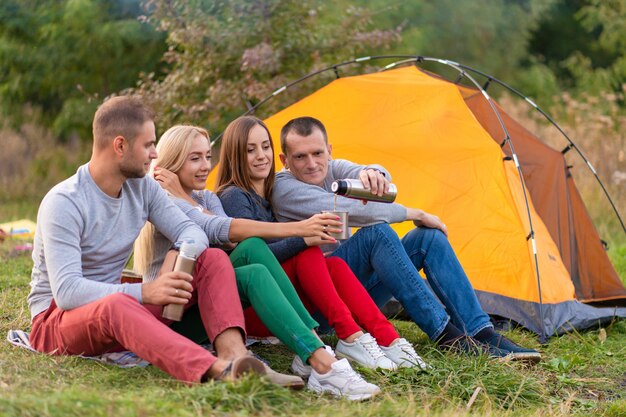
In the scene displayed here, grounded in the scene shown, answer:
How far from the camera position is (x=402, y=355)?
134 inches

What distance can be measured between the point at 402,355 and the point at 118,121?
1.31 metres

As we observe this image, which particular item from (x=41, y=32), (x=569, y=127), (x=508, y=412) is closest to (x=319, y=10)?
(x=569, y=127)

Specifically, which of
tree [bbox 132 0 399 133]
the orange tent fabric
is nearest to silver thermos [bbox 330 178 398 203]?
the orange tent fabric

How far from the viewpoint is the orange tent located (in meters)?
4.45

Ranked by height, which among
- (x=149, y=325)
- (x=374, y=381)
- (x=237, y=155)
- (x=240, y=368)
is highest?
(x=237, y=155)

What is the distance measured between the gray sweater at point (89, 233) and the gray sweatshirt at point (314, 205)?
22.0 inches

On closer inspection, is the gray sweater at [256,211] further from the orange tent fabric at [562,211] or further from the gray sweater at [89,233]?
the orange tent fabric at [562,211]

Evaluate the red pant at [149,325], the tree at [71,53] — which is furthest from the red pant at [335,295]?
the tree at [71,53]

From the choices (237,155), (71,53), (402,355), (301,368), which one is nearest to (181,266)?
(301,368)

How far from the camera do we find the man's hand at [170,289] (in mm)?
2895

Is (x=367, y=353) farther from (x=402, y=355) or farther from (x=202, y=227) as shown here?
(x=202, y=227)

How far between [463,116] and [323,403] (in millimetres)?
2386

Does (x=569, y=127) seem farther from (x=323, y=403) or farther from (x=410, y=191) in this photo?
(x=323, y=403)

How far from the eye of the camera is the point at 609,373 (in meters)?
3.90
